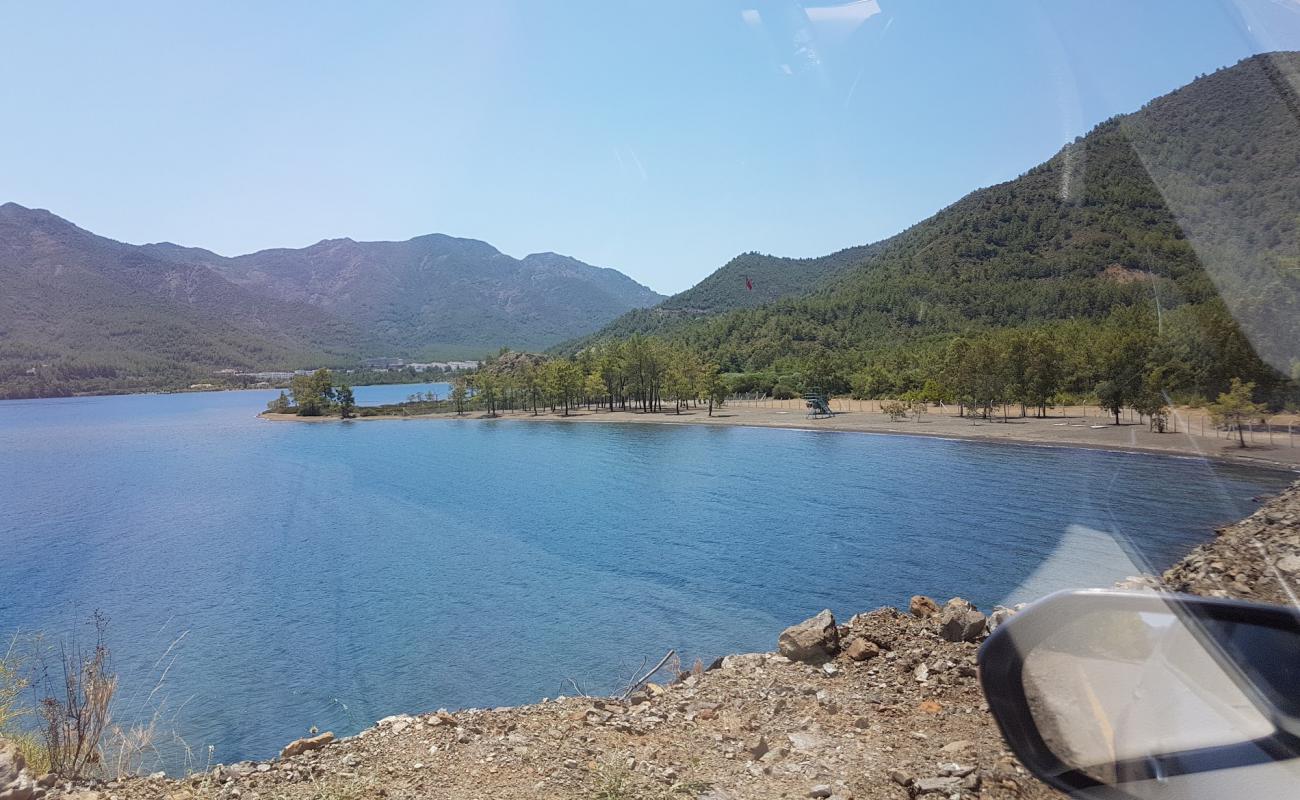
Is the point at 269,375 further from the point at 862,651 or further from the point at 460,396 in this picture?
the point at 862,651

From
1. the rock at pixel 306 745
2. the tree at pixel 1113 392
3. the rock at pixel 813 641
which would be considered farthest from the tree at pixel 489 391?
the rock at pixel 306 745

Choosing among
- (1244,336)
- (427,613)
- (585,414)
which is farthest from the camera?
(585,414)

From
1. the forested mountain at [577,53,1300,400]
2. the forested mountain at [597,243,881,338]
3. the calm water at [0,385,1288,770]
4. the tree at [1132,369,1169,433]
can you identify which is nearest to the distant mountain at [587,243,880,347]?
the forested mountain at [597,243,881,338]

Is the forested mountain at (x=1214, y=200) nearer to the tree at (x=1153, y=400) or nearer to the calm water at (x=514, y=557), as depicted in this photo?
the tree at (x=1153, y=400)

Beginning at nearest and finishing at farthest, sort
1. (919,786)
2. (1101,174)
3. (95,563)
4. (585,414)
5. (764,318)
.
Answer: (919,786) → (1101,174) → (95,563) → (585,414) → (764,318)

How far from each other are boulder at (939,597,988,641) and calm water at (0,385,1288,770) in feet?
18.0

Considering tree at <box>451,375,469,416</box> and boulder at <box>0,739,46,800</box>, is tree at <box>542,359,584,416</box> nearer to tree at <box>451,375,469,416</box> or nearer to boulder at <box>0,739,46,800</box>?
tree at <box>451,375,469,416</box>

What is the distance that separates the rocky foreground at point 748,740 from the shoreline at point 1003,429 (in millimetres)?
9134

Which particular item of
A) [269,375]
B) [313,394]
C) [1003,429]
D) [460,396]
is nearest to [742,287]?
[460,396]

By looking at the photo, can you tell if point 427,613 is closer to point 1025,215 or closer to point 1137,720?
point 1137,720

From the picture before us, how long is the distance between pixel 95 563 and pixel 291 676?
12.1 meters

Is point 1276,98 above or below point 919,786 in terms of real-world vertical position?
above

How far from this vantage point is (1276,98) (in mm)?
4641

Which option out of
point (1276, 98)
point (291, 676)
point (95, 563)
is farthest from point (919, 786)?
point (95, 563)
